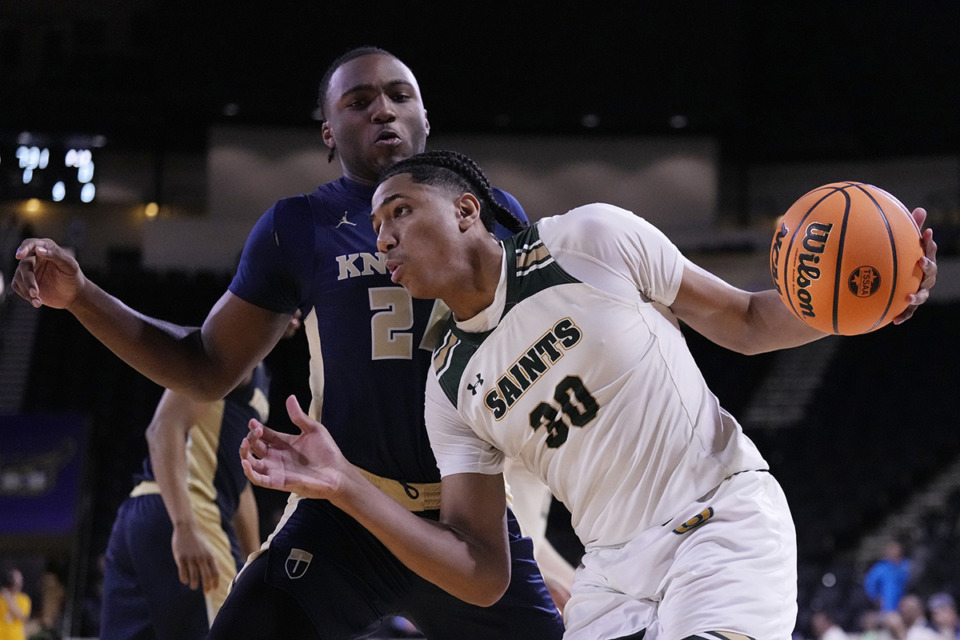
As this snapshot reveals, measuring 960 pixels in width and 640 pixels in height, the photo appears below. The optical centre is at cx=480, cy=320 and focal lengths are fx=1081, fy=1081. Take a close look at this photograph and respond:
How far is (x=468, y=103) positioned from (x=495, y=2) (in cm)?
185

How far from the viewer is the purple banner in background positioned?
9.91 meters

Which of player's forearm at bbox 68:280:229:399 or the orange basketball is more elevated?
the orange basketball

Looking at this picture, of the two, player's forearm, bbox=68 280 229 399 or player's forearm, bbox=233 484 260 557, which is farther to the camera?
player's forearm, bbox=233 484 260 557

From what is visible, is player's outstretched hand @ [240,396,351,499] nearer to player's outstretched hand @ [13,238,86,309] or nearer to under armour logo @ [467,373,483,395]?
under armour logo @ [467,373,483,395]

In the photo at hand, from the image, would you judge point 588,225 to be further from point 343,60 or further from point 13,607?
point 13,607

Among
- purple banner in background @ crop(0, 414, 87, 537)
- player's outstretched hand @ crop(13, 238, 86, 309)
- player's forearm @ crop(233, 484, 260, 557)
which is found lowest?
purple banner in background @ crop(0, 414, 87, 537)

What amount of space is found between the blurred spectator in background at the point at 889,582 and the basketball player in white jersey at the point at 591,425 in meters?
9.27

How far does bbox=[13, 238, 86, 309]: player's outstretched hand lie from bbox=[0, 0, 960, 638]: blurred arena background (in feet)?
40.1

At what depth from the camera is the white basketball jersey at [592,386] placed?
2.50m

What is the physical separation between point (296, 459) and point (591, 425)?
2.26 ft

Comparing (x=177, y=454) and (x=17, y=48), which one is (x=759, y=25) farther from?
(x=177, y=454)

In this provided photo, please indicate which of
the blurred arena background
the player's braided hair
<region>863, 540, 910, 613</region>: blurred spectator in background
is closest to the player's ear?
the player's braided hair

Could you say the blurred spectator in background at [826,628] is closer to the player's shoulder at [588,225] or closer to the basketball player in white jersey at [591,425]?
the basketball player in white jersey at [591,425]

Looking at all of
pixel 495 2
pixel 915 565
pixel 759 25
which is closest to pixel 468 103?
pixel 495 2
